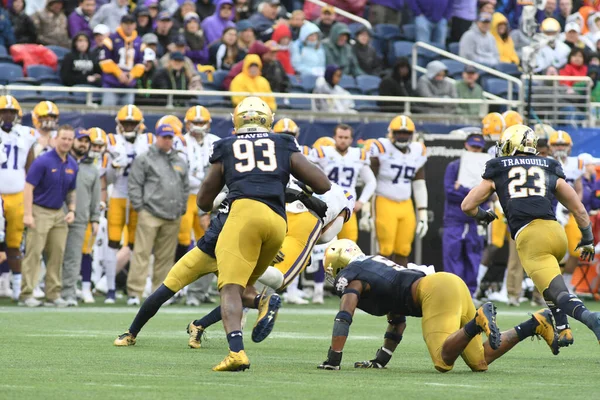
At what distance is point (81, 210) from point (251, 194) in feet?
22.6

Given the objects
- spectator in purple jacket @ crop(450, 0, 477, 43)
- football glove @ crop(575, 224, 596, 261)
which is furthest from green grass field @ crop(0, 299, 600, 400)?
spectator in purple jacket @ crop(450, 0, 477, 43)

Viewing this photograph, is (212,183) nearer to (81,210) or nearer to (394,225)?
(81,210)

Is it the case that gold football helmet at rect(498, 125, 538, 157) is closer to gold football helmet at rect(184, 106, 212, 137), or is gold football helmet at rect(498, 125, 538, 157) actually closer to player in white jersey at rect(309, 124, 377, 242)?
player in white jersey at rect(309, 124, 377, 242)

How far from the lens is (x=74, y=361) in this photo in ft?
26.1

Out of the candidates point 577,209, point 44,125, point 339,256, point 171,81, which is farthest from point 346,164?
point 339,256

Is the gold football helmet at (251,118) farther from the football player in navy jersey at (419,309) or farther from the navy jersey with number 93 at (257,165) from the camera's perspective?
the football player in navy jersey at (419,309)

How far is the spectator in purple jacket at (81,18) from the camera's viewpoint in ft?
60.1

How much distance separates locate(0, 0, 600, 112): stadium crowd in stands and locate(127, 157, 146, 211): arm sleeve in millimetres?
2972

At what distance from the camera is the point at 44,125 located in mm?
14500

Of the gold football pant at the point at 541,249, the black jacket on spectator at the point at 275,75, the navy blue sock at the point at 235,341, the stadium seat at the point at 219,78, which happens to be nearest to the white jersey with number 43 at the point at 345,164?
the black jacket on spectator at the point at 275,75

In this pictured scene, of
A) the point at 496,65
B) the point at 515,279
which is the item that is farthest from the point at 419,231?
the point at 496,65

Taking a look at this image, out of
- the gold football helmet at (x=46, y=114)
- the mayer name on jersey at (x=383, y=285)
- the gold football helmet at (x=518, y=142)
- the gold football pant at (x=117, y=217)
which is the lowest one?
the gold football pant at (x=117, y=217)

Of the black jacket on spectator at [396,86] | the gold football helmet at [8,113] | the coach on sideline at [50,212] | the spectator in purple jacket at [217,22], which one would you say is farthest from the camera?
the spectator in purple jacket at [217,22]

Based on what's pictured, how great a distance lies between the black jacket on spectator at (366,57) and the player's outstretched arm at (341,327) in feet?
42.0
